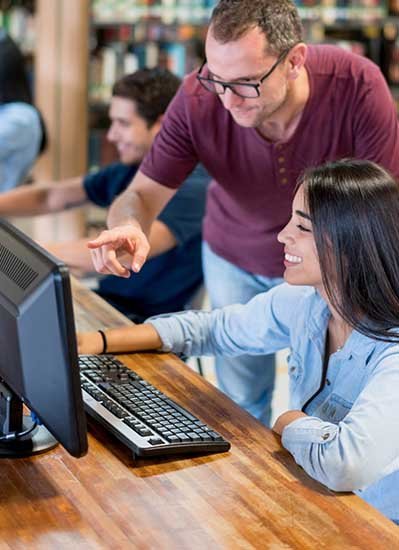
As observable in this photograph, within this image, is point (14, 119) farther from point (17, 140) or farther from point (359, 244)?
point (359, 244)

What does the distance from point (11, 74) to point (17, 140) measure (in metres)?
0.31

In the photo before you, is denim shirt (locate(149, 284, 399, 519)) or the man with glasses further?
the man with glasses

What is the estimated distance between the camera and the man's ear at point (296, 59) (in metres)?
2.26

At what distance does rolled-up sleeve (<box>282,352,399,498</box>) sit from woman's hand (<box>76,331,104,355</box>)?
0.59 meters

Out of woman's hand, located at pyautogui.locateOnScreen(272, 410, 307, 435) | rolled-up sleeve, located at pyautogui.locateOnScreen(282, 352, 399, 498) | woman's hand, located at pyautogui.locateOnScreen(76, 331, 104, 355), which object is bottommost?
woman's hand, located at pyautogui.locateOnScreen(76, 331, 104, 355)

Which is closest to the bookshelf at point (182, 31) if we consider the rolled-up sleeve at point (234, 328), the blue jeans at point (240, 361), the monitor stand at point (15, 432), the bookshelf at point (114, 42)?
the bookshelf at point (114, 42)

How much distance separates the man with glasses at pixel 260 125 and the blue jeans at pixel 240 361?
0.17 feet

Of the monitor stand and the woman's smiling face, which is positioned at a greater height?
the woman's smiling face

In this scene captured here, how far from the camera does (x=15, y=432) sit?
1.76 metres

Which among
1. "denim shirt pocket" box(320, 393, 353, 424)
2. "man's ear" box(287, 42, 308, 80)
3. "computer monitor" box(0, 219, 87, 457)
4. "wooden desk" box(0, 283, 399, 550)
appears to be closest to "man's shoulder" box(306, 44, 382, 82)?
"man's ear" box(287, 42, 308, 80)

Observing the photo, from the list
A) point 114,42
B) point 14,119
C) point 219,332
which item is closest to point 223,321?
point 219,332

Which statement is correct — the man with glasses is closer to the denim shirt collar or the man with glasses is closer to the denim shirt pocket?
the denim shirt collar

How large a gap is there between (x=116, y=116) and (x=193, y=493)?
5.75 ft

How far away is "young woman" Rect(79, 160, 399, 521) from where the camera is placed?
166 centimetres
